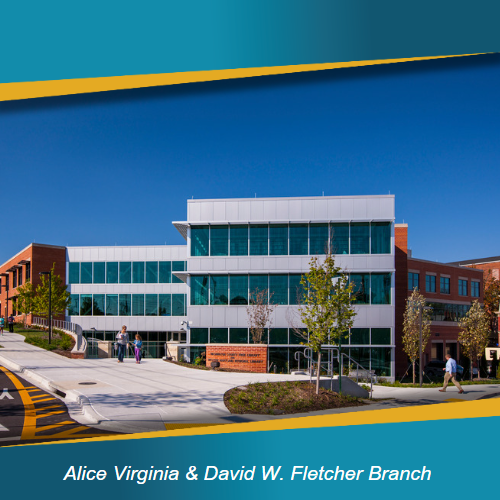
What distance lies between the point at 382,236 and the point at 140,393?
668 inches

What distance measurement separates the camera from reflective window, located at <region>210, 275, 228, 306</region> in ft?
89.0

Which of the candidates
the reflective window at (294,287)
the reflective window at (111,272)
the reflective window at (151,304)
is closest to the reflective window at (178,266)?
the reflective window at (151,304)

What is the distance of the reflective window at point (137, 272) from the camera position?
44.3m

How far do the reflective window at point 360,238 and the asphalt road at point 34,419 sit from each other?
16690 mm

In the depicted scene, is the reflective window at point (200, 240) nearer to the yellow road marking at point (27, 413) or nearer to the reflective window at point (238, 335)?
the reflective window at point (238, 335)

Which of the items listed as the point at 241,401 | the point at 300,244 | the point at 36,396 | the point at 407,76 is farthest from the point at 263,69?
the point at 300,244

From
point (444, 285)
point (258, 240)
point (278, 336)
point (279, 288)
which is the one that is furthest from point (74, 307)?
point (444, 285)

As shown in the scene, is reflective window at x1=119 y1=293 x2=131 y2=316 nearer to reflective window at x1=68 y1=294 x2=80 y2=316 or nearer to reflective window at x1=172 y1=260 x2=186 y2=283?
reflective window at x1=68 y1=294 x2=80 y2=316

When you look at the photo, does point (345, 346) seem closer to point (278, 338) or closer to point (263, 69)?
point (278, 338)

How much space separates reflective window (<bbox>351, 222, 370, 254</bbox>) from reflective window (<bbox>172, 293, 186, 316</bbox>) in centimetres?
2076

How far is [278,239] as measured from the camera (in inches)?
1056

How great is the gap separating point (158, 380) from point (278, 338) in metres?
A: 12.3

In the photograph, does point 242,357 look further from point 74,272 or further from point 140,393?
point 74,272

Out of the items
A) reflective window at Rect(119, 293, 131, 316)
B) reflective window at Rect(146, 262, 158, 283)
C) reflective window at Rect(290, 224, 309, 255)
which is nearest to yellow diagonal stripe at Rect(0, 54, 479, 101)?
reflective window at Rect(290, 224, 309, 255)
